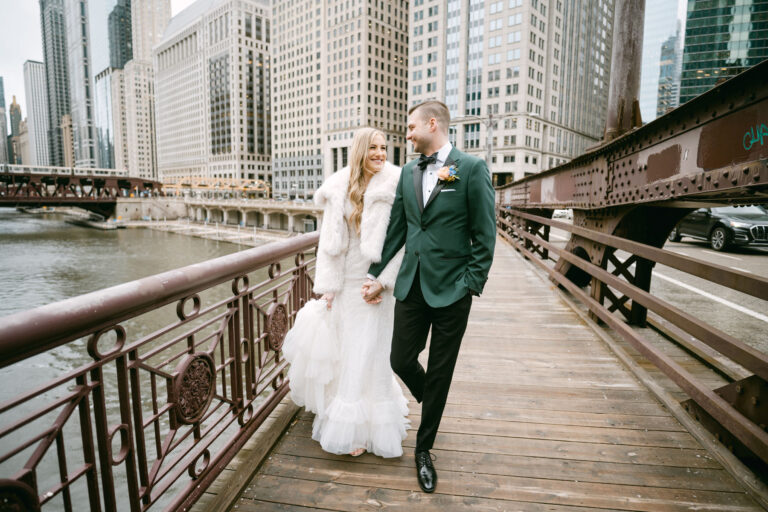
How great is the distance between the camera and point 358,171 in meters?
2.69

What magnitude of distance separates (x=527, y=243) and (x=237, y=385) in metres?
12.0

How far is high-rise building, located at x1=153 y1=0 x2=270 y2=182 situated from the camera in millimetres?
127438

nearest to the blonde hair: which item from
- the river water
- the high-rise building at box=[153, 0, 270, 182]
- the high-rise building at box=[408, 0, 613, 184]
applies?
the river water

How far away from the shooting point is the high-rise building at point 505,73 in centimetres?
7194

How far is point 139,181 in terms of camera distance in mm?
77688

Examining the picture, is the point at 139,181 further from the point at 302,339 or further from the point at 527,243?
the point at 302,339

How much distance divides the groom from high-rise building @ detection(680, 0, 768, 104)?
8879 cm

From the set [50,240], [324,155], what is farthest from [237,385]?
[324,155]

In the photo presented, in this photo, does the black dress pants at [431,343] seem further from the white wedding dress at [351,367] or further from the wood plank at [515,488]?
the wood plank at [515,488]

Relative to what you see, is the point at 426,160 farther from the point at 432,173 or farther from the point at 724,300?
the point at 724,300

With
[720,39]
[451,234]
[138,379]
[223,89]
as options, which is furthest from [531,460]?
[223,89]

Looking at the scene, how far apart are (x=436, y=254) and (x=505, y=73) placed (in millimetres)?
80198

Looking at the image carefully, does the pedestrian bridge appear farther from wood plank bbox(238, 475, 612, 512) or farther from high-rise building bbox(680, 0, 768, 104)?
high-rise building bbox(680, 0, 768, 104)

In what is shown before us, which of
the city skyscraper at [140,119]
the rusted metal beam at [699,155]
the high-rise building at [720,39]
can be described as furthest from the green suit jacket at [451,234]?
the city skyscraper at [140,119]
